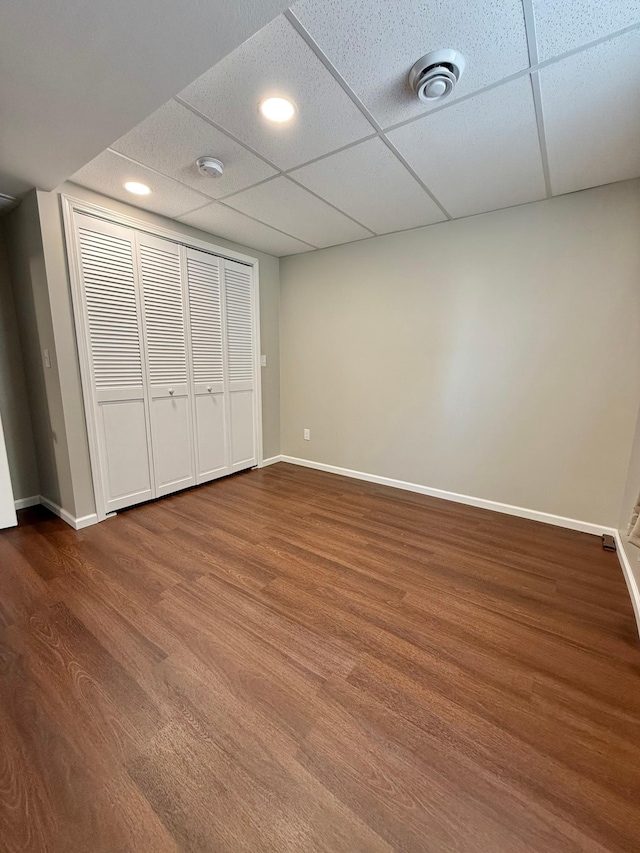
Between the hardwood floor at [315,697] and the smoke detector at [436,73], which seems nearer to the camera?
the hardwood floor at [315,697]

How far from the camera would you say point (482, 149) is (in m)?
1.81

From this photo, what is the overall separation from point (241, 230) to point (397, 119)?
1.85 metres

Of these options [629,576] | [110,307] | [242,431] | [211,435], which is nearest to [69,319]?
[110,307]

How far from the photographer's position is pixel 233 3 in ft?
3.22

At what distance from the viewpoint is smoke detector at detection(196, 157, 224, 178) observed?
74.7 inches

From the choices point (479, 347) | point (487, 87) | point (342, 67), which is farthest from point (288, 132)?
point (479, 347)

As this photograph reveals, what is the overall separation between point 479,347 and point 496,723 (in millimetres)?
2475

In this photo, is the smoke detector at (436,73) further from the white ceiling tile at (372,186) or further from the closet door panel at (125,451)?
the closet door panel at (125,451)

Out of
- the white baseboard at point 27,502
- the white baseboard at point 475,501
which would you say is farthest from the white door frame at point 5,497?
the white baseboard at point 475,501

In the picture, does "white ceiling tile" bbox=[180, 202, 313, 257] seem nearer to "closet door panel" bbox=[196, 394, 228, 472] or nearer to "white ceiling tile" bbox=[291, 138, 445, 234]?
"white ceiling tile" bbox=[291, 138, 445, 234]

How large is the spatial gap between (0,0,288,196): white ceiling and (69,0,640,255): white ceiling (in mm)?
179

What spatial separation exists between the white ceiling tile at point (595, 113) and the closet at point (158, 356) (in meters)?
2.75

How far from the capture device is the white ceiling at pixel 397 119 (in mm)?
1161

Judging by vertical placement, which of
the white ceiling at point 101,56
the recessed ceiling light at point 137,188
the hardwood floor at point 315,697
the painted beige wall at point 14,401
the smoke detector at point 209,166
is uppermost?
the recessed ceiling light at point 137,188
